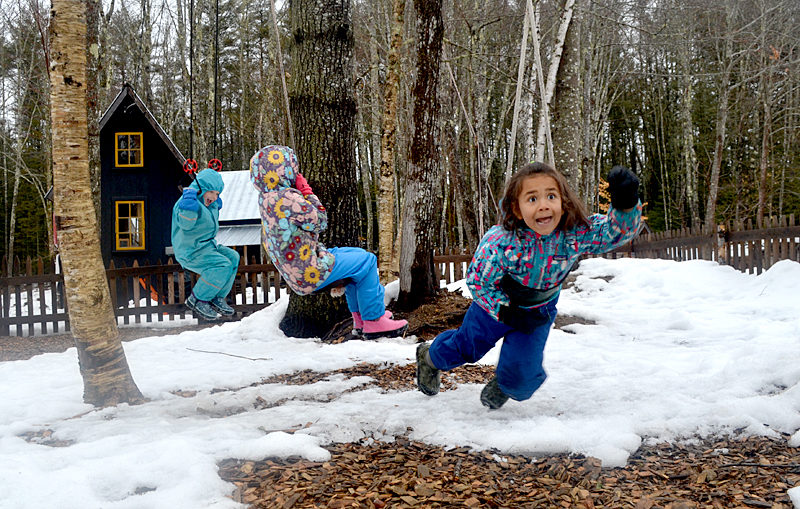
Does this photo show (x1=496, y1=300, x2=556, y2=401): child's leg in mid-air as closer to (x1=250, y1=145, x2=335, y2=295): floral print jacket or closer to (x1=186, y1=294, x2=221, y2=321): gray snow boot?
(x1=250, y1=145, x2=335, y2=295): floral print jacket

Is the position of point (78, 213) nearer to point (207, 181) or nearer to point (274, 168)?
point (274, 168)

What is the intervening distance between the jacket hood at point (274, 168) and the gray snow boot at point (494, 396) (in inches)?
91.0

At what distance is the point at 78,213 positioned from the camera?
10.4 ft

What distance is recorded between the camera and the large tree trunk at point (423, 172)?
19.2 feet

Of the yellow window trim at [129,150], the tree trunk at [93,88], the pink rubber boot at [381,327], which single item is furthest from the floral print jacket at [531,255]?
the yellow window trim at [129,150]

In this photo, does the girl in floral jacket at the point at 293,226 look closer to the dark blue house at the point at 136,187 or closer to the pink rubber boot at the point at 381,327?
the pink rubber boot at the point at 381,327

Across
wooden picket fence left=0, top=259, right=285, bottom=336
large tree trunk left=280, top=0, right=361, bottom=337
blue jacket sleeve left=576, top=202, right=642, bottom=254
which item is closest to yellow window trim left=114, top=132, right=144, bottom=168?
wooden picket fence left=0, top=259, right=285, bottom=336

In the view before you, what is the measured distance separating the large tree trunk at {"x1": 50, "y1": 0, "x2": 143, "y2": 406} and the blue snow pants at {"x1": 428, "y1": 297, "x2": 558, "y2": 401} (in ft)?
6.88

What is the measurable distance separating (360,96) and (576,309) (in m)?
12.4

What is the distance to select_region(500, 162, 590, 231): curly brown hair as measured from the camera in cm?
285

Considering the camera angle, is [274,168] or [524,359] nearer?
[524,359]

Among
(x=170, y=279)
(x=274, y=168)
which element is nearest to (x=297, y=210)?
(x=274, y=168)

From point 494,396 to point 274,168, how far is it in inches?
97.2

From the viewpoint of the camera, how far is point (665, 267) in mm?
9227
